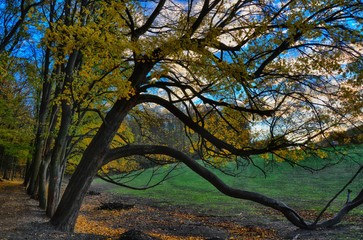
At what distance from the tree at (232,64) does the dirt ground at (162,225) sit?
0.87 m

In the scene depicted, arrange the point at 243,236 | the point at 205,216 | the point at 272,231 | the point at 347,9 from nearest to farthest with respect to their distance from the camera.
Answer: the point at 347,9, the point at 243,236, the point at 272,231, the point at 205,216

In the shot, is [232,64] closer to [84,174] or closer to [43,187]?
[84,174]

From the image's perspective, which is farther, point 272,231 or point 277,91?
point 272,231

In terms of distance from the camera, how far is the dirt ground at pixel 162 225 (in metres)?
8.09

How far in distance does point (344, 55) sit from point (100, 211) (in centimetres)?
1464

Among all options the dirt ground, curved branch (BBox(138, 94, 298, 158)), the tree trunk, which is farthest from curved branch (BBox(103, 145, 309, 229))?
the tree trunk

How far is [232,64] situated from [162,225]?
988 cm

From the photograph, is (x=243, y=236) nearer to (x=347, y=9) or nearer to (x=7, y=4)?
(x=347, y=9)

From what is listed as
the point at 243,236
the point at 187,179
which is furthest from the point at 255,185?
the point at 243,236

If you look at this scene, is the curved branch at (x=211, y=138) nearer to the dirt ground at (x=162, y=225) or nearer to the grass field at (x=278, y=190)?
the dirt ground at (x=162, y=225)

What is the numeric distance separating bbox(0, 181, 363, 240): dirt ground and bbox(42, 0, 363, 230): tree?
0.87 meters

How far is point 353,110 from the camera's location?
21.9 ft

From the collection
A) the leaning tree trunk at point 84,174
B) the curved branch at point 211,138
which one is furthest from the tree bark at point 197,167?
the curved branch at point 211,138

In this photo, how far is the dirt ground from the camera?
8086 millimetres
